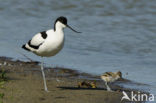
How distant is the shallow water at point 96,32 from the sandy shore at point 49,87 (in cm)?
63

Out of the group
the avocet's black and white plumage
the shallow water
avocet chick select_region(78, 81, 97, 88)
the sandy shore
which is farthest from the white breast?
the shallow water

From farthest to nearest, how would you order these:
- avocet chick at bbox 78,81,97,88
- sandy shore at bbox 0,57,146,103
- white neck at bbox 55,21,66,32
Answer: avocet chick at bbox 78,81,97,88
white neck at bbox 55,21,66,32
sandy shore at bbox 0,57,146,103

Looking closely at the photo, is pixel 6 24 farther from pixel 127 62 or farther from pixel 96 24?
pixel 127 62

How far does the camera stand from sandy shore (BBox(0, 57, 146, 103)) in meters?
7.62

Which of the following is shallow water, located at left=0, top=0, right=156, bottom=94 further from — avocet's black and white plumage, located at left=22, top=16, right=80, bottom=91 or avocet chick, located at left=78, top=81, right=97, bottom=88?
avocet's black and white plumage, located at left=22, top=16, right=80, bottom=91

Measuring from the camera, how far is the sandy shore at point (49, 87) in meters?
7.62

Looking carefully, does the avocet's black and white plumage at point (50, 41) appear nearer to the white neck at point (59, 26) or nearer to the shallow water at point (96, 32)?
the white neck at point (59, 26)

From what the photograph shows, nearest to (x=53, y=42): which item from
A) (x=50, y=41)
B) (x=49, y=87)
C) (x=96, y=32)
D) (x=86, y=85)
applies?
(x=50, y=41)

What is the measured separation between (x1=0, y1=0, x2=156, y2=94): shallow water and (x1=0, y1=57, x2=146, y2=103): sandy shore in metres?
0.63

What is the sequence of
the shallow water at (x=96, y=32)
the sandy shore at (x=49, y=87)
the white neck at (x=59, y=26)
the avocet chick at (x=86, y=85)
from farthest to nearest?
the shallow water at (x=96, y=32), the avocet chick at (x=86, y=85), the white neck at (x=59, y=26), the sandy shore at (x=49, y=87)

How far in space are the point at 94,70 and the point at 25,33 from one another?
3.62 meters

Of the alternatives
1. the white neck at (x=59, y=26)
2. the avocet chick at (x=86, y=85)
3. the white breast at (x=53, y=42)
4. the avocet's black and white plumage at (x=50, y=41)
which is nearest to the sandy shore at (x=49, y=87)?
the avocet chick at (x=86, y=85)

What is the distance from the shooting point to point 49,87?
28.4 ft

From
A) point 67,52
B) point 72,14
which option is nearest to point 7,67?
point 67,52
